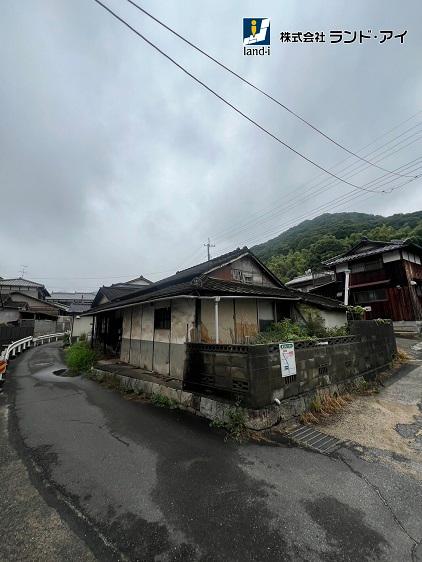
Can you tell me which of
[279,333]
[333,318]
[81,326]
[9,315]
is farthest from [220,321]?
[9,315]

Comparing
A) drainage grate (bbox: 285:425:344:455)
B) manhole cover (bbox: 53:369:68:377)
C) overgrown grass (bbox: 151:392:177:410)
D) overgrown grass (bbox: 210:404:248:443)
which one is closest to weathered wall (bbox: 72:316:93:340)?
manhole cover (bbox: 53:369:68:377)

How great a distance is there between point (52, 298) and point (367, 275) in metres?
65.9

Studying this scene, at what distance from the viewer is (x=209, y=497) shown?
3438 mm

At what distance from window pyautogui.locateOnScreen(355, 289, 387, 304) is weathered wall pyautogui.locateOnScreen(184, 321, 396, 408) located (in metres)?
17.5

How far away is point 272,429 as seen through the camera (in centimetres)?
566

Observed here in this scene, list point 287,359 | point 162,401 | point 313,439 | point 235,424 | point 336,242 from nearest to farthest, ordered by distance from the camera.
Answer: point 313,439 < point 235,424 < point 287,359 < point 162,401 < point 336,242

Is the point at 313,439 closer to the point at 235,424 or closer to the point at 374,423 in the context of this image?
the point at 235,424

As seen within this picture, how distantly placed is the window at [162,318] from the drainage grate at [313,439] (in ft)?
17.6

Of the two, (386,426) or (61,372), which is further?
(61,372)

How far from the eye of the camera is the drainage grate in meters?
4.96

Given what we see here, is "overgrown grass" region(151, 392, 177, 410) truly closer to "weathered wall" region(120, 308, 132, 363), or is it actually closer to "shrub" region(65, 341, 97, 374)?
"weathered wall" region(120, 308, 132, 363)

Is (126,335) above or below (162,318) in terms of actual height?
below

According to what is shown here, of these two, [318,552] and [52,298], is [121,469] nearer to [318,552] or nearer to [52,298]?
[318,552]

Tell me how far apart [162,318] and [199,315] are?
226cm
